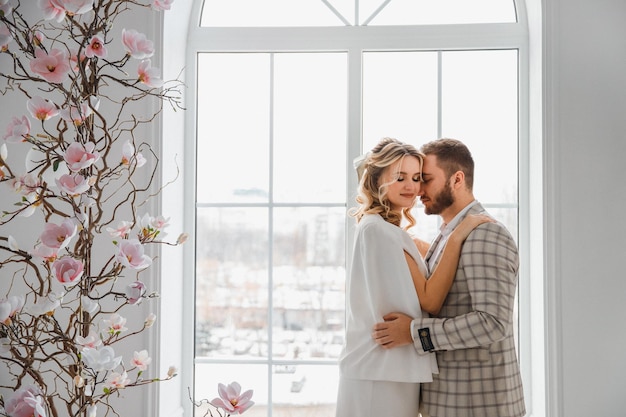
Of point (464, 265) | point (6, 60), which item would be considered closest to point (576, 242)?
point (464, 265)

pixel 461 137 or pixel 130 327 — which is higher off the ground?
pixel 461 137

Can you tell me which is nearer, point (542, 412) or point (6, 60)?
point (542, 412)

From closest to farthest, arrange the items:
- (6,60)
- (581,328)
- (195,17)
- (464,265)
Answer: (464,265) < (581,328) < (6,60) < (195,17)

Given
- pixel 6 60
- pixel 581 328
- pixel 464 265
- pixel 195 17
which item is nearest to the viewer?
pixel 464 265

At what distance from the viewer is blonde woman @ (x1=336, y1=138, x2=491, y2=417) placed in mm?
1948

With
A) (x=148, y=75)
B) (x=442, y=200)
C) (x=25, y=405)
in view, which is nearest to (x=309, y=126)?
(x=442, y=200)

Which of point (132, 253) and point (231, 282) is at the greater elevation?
point (132, 253)

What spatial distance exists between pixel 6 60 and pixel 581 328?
8.13 ft

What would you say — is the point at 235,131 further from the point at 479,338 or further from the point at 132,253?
the point at 132,253

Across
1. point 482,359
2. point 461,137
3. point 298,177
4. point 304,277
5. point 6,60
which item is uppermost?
point 6,60

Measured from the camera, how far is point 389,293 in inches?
77.6

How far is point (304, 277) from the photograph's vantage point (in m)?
2.62

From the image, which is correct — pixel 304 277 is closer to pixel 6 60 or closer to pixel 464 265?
pixel 464 265

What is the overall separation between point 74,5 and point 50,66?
0.41 ft
